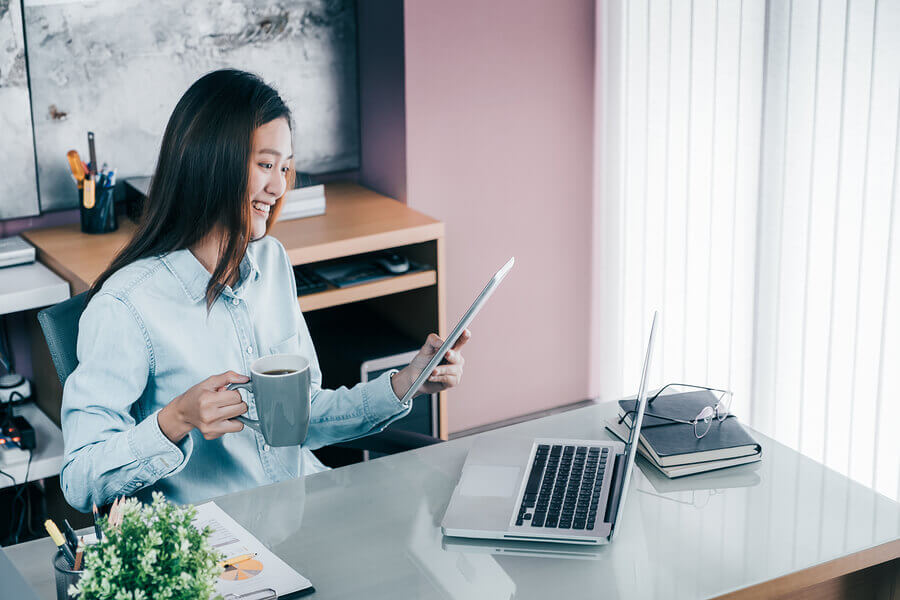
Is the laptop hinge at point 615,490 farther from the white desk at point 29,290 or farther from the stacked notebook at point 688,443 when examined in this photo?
the white desk at point 29,290

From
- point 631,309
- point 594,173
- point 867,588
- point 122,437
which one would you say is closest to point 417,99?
point 594,173

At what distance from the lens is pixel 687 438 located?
1587 millimetres

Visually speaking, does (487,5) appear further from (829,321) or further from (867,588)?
(867,588)

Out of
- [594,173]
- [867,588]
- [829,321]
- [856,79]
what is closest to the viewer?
[867,588]

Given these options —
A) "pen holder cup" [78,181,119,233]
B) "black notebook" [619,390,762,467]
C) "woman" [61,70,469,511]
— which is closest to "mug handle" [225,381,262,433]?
"woman" [61,70,469,511]

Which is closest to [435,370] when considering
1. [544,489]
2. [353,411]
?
[353,411]

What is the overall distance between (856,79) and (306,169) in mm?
1592

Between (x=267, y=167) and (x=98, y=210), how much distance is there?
1.14 metres

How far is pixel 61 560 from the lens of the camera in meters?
1.15

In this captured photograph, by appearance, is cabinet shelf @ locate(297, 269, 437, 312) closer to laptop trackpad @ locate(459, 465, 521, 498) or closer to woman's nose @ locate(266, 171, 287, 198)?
woman's nose @ locate(266, 171, 287, 198)

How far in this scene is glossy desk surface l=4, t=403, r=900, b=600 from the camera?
1.28 meters

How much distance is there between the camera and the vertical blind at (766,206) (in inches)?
92.9

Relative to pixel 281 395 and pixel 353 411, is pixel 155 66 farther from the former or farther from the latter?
pixel 281 395

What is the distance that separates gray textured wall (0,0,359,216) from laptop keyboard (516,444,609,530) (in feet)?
5.66
